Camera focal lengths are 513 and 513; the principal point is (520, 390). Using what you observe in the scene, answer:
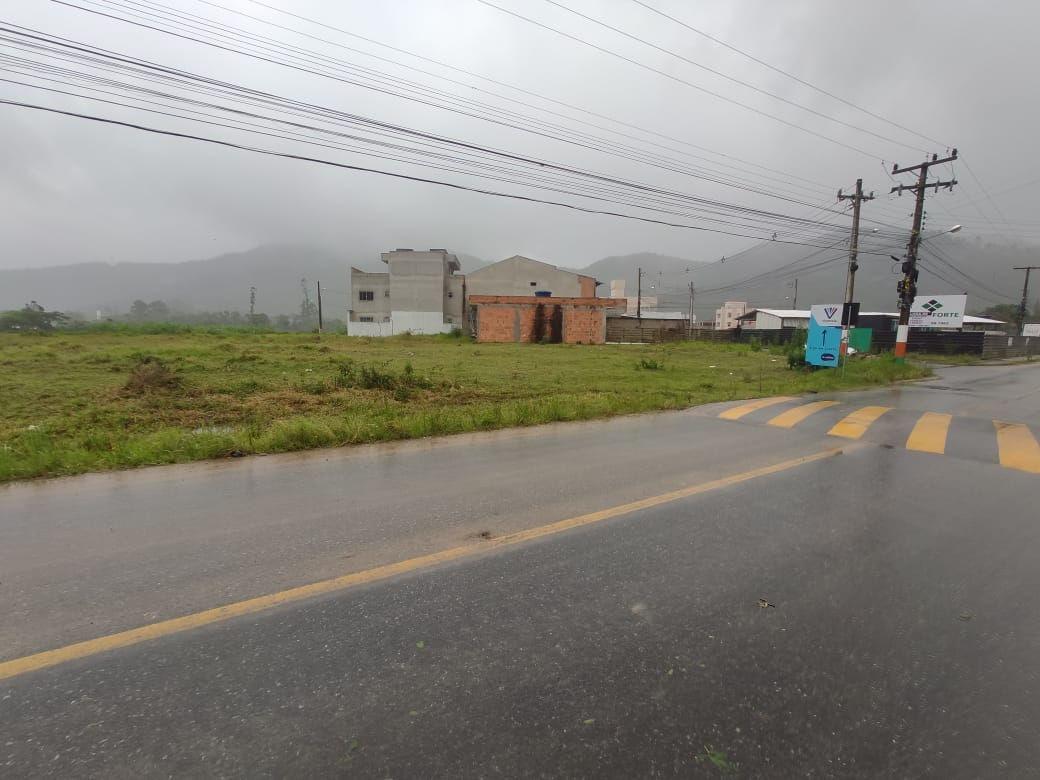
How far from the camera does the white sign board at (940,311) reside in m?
33.2

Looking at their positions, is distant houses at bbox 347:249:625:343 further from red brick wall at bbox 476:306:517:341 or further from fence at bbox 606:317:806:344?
red brick wall at bbox 476:306:517:341

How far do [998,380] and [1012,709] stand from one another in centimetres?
2340

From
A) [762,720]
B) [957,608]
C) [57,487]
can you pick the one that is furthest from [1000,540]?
[57,487]

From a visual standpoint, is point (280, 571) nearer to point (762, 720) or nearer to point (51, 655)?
point (51, 655)

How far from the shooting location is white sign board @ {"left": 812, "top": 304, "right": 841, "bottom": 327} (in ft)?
61.5

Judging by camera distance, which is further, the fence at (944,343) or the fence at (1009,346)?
the fence at (1009,346)

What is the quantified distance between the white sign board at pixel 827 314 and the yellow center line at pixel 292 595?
1721 centimetres

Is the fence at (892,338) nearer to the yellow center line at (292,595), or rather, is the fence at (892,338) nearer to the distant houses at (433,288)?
the distant houses at (433,288)

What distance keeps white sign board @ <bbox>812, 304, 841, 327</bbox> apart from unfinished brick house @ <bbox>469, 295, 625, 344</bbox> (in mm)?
25693

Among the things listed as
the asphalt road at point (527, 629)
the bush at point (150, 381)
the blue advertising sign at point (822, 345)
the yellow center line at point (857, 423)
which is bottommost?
the asphalt road at point (527, 629)

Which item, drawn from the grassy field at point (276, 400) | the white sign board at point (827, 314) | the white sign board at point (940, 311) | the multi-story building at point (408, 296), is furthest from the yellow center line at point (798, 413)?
the multi-story building at point (408, 296)

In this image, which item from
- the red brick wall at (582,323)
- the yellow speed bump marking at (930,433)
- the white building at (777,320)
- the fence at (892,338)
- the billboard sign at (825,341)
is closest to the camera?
the yellow speed bump marking at (930,433)

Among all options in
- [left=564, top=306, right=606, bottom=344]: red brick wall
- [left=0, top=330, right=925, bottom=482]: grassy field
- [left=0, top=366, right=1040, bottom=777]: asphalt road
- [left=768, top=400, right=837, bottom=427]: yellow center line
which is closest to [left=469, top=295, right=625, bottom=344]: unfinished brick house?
[left=564, top=306, right=606, bottom=344]: red brick wall

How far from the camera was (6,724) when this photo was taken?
85.2 inches
